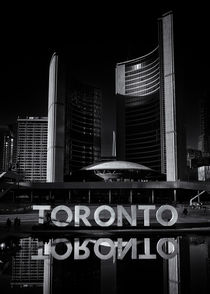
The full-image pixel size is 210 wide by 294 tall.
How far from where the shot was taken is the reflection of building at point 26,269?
619 inches

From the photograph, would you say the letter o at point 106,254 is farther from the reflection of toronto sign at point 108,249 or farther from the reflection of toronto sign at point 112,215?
the reflection of toronto sign at point 112,215

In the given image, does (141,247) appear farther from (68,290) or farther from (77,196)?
(77,196)

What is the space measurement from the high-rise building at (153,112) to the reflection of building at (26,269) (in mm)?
110328

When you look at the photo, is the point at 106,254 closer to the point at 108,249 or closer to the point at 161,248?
the point at 108,249

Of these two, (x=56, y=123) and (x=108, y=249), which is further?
(x=56, y=123)

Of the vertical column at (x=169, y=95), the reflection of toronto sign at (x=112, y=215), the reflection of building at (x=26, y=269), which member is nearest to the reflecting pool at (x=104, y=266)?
the reflection of building at (x=26, y=269)

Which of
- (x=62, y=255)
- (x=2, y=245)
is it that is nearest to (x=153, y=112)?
(x=2, y=245)

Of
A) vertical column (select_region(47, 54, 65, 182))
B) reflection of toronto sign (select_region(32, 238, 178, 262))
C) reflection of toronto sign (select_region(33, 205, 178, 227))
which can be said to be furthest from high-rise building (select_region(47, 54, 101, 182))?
reflection of toronto sign (select_region(32, 238, 178, 262))

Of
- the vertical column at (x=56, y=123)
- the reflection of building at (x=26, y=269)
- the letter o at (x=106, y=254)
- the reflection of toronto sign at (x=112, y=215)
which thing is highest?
the vertical column at (x=56, y=123)

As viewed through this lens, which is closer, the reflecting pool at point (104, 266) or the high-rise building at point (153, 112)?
the reflecting pool at point (104, 266)

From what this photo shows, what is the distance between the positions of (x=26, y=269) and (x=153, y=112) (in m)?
158

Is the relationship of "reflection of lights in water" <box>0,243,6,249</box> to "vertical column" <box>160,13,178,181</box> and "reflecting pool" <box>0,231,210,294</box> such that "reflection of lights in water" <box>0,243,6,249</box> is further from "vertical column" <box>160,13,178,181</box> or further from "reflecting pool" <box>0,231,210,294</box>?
"vertical column" <box>160,13,178,181</box>

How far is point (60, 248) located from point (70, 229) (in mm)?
8443

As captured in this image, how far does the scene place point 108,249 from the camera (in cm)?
2294
